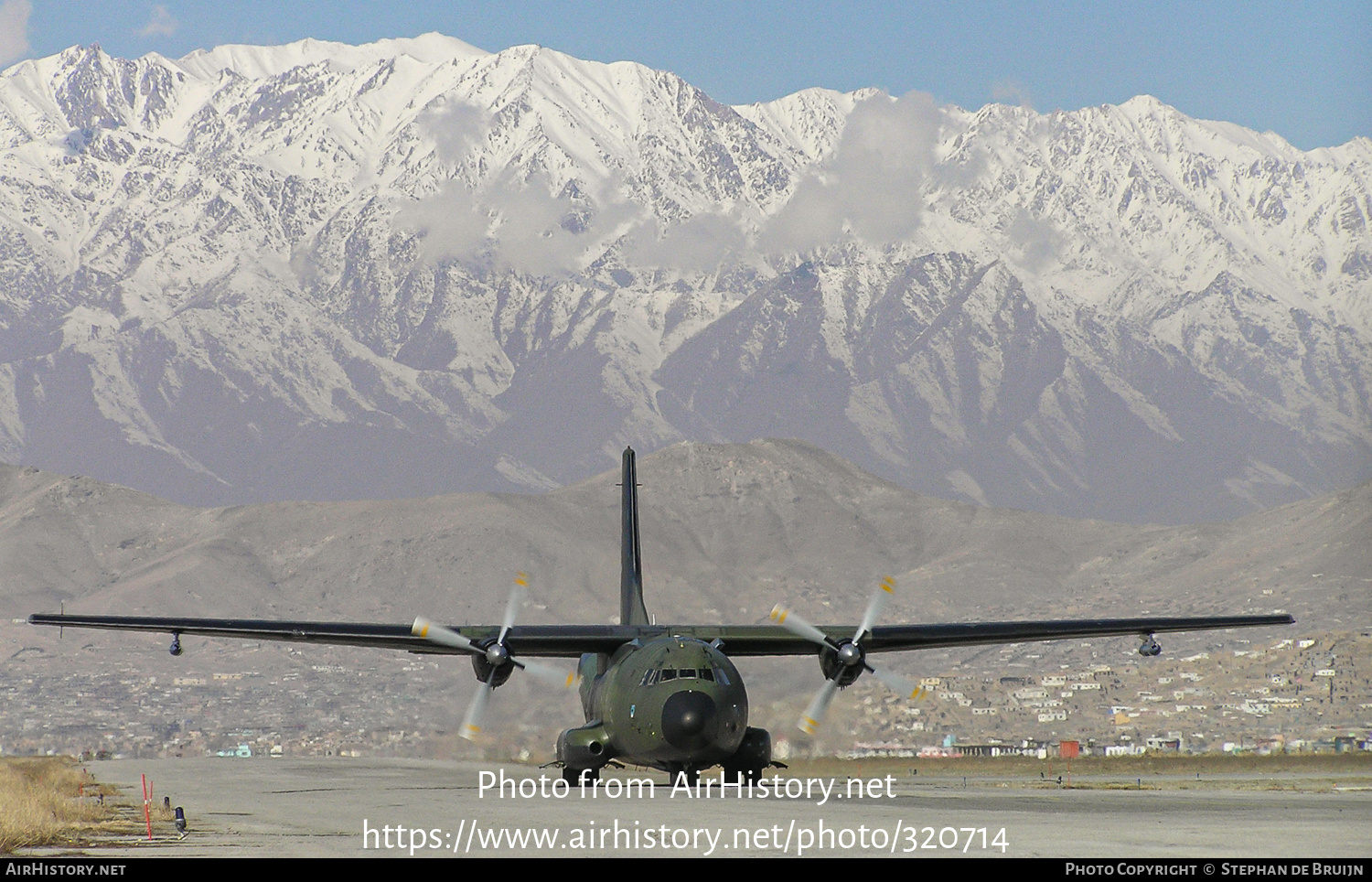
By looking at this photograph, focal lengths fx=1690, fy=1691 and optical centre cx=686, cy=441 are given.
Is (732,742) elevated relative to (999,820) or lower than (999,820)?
elevated

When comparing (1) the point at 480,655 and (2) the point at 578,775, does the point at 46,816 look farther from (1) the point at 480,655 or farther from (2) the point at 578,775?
(2) the point at 578,775

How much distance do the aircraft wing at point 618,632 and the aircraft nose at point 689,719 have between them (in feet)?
23.0

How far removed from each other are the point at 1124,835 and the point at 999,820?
6.16 metres

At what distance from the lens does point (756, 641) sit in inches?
2181

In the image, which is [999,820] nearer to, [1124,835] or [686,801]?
[1124,835]

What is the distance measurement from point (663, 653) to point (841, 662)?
5914mm

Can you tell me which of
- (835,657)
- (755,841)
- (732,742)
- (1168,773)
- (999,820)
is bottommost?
(755,841)

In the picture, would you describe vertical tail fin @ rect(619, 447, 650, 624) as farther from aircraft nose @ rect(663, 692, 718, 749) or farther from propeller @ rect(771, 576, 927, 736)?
aircraft nose @ rect(663, 692, 718, 749)

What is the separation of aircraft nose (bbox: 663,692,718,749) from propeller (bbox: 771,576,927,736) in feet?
12.6

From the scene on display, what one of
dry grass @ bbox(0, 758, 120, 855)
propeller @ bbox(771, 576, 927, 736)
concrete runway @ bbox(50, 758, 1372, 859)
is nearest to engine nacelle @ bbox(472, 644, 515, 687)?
concrete runway @ bbox(50, 758, 1372, 859)

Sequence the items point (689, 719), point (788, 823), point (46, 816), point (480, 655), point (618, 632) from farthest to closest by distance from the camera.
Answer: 1. point (618, 632)
2. point (480, 655)
3. point (689, 719)
4. point (46, 816)
5. point (788, 823)

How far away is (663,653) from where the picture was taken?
1871 inches

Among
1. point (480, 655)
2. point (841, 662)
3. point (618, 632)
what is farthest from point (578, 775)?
point (841, 662)
